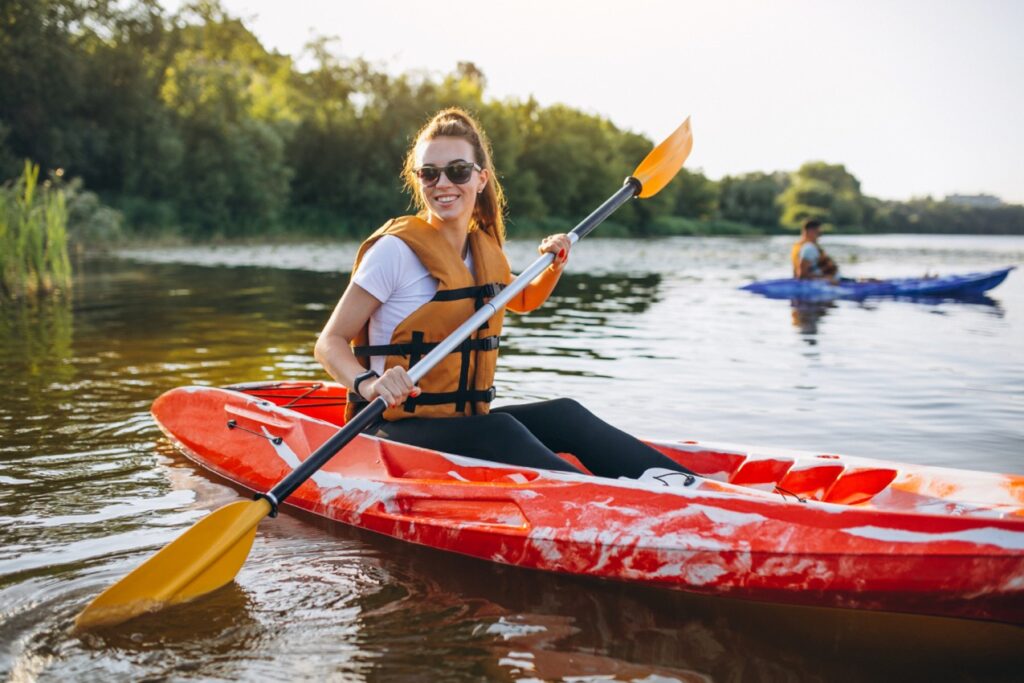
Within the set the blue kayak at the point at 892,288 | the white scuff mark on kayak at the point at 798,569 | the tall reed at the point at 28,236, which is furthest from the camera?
the blue kayak at the point at 892,288

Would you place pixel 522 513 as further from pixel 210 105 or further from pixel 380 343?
pixel 210 105

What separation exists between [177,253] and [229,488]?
20985 mm

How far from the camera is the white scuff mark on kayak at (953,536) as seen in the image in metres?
2.43

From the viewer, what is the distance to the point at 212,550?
2.95 metres

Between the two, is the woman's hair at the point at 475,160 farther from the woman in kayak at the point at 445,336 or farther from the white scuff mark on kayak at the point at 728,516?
the white scuff mark on kayak at the point at 728,516

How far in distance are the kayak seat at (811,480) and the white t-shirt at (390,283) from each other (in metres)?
1.42

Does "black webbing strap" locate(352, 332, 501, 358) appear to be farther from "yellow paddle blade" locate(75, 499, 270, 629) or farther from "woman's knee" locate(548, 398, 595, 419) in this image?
"yellow paddle blade" locate(75, 499, 270, 629)

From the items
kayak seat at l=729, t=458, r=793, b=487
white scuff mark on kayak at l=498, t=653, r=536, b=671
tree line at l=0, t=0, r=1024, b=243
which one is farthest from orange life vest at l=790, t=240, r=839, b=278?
tree line at l=0, t=0, r=1024, b=243

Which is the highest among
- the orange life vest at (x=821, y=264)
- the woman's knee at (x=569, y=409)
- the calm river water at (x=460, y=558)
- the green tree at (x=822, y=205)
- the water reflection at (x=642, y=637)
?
the green tree at (x=822, y=205)

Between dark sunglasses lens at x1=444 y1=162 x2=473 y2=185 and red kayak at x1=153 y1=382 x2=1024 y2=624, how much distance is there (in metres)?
0.95

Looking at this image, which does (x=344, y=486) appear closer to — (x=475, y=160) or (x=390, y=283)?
(x=390, y=283)

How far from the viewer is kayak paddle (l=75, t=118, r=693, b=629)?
2.76 m

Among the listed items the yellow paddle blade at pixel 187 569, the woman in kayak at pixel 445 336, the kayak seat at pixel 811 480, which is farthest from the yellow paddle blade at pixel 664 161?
the yellow paddle blade at pixel 187 569

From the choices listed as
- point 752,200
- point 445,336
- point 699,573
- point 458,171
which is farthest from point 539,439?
point 752,200
